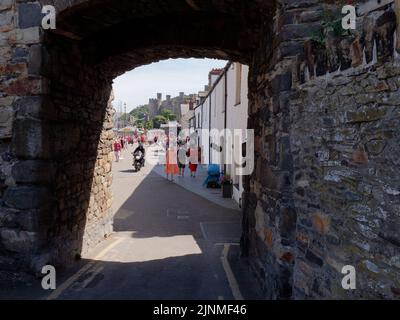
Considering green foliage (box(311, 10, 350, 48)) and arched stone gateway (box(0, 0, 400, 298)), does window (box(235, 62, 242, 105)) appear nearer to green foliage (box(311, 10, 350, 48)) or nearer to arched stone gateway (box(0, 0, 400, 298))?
arched stone gateway (box(0, 0, 400, 298))

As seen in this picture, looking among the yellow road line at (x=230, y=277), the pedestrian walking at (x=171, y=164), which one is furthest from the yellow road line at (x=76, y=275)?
the pedestrian walking at (x=171, y=164)

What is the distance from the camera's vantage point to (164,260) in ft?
25.6

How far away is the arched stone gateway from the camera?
318 centimetres

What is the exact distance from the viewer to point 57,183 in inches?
258

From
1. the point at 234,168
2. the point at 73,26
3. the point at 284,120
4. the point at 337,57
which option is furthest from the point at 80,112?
the point at 234,168

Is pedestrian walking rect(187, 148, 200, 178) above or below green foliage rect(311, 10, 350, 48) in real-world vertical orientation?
below

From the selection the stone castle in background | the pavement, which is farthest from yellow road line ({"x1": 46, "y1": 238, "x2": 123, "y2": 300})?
the stone castle in background

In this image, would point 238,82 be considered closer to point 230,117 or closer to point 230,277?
point 230,117

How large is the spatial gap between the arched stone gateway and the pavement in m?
0.46

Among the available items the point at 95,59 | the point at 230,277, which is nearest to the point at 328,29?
the point at 230,277

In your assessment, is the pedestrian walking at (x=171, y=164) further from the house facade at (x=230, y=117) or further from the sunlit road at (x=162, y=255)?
the sunlit road at (x=162, y=255)

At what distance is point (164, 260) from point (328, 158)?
4.78 m

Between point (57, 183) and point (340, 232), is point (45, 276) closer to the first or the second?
point (57, 183)
